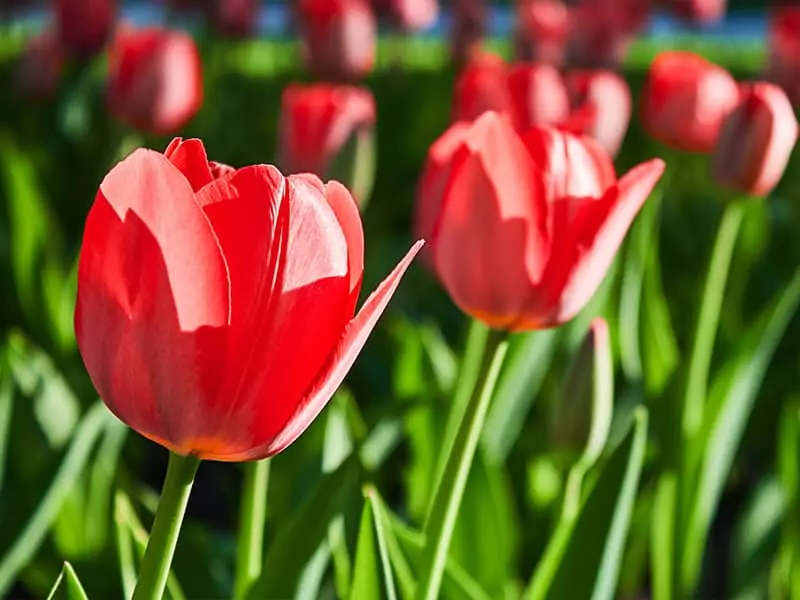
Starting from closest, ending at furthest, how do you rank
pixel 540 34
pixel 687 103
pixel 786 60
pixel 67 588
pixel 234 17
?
pixel 67 588, pixel 687 103, pixel 786 60, pixel 540 34, pixel 234 17

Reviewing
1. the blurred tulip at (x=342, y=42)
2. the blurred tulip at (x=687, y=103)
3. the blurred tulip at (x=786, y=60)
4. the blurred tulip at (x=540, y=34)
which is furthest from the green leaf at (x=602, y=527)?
the blurred tulip at (x=540, y=34)

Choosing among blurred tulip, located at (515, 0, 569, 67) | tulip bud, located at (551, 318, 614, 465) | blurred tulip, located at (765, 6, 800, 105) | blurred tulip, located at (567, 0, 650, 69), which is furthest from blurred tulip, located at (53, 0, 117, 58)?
tulip bud, located at (551, 318, 614, 465)

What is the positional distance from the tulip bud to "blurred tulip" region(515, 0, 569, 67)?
1924 mm

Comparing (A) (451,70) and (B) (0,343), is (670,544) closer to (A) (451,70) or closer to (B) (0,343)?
(B) (0,343)

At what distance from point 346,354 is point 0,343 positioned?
1409mm

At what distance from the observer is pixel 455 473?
0.72m

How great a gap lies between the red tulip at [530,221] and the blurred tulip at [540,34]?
6.77 ft

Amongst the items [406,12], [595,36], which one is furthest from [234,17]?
[595,36]

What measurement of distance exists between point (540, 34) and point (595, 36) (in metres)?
0.15

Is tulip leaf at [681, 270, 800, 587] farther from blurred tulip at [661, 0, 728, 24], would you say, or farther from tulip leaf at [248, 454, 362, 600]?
blurred tulip at [661, 0, 728, 24]

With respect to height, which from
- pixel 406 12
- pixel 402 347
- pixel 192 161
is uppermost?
pixel 192 161

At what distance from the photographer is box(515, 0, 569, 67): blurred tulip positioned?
2803 mm

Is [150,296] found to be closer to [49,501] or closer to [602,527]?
[602,527]

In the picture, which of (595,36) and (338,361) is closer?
(338,361)
